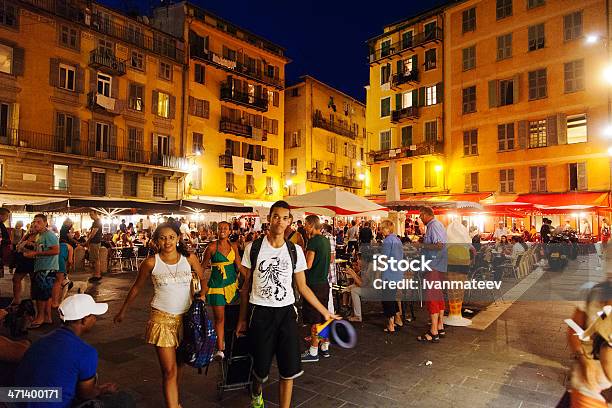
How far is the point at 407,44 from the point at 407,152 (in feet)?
27.4

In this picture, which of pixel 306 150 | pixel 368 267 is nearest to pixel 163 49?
pixel 306 150

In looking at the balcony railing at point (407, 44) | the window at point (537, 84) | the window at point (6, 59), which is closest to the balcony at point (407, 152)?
the window at point (537, 84)

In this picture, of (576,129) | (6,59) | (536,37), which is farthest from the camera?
(536,37)

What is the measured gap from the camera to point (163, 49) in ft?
93.5

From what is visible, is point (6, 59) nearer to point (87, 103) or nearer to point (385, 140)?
point (87, 103)

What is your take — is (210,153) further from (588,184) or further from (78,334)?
(78,334)

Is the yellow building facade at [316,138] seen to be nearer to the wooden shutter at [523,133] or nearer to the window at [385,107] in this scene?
the window at [385,107]

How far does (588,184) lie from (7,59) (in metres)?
31.8

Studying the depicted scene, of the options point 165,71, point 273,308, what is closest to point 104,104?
point 165,71

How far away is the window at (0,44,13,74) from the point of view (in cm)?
2097

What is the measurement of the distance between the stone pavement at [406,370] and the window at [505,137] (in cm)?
2062

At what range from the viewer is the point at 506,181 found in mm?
25172

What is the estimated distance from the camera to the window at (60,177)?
22750mm

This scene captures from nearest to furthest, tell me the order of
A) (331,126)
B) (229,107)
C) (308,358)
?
(308,358), (229,107), (331,126)
